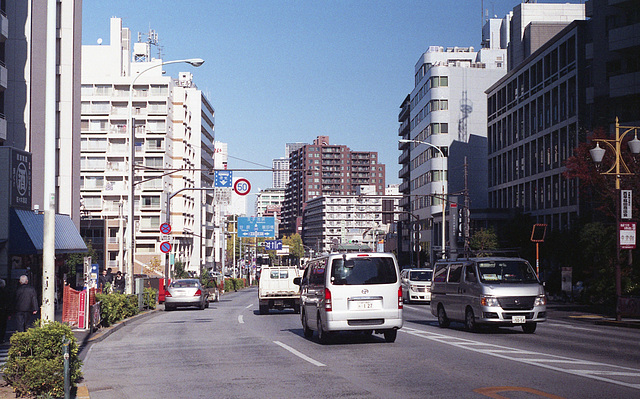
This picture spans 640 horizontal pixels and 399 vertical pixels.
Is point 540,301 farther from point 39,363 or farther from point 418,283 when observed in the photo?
point 418,283

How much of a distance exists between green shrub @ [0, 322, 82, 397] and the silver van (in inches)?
484

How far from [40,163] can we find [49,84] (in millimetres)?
32020

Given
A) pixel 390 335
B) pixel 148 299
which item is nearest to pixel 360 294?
pixel 390 335

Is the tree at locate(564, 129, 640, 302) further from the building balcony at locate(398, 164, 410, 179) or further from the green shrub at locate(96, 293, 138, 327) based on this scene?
the building balcony at locate(398, 164, 410, 179)

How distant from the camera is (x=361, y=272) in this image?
17312 millimetres

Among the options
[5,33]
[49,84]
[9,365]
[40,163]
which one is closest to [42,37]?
[5,33]

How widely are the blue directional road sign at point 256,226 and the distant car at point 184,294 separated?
41.2 metres

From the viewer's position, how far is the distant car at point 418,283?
41.8 metres

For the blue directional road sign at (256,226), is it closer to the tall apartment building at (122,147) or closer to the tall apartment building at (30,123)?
the tall apartment building at (122,147)

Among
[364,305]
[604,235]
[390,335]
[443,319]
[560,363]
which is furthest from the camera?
[604,235]

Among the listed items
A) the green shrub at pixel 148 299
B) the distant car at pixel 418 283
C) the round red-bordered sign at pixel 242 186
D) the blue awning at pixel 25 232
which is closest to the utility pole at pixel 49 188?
the blue awning at pixel 25 232

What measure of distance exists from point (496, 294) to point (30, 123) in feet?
104

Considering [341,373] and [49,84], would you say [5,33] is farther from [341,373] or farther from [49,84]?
[341,373]

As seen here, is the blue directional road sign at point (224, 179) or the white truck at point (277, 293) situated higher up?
the blue directional road sign at point (224, 179)
